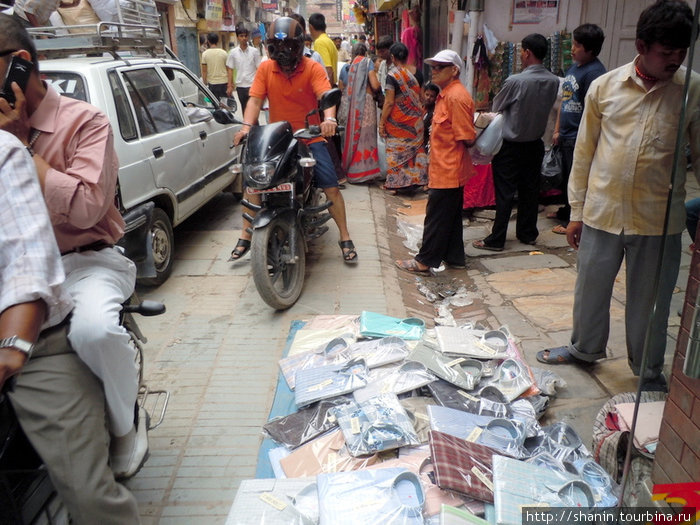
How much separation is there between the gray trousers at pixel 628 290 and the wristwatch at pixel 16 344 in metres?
2.51

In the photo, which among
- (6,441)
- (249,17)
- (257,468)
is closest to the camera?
(6,441)

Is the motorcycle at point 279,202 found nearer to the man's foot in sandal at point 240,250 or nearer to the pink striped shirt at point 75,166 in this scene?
the man's foot in sandal at point 240,250

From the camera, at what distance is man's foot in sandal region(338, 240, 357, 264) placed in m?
4.79

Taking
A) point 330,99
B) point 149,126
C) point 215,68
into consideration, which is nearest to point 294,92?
point 330,99

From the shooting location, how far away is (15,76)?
70.6 inches

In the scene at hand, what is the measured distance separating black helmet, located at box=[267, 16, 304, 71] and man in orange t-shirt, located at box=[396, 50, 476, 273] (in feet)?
3.47

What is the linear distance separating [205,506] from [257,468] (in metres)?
0.29

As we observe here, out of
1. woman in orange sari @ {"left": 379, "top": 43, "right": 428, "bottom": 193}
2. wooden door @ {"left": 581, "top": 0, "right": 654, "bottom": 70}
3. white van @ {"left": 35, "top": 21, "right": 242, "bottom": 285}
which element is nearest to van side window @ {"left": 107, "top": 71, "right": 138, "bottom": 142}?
white van @ {"left": 35, "top": 21, "right": 242, "bottom": 285}

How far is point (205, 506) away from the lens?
2.38 metres

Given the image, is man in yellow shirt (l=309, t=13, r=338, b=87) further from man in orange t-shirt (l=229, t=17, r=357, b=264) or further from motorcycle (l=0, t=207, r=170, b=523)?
motorcycle (l=0, t=207, r=170, b=523)

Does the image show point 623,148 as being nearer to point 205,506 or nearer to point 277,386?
point 277,386

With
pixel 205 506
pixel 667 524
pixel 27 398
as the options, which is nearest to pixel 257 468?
pixel 205 506

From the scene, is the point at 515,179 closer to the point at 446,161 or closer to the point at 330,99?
the point at 446,161

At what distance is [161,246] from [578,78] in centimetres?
417
